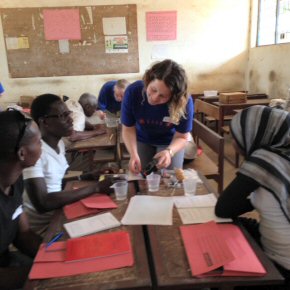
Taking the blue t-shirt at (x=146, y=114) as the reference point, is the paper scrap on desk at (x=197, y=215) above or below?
below

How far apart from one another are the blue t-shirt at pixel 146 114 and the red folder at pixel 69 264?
1.09 metres

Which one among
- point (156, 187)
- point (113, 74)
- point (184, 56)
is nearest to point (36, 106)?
point (156, 187)

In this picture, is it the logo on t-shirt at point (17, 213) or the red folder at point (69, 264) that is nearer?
the red folder at point (69, 264)

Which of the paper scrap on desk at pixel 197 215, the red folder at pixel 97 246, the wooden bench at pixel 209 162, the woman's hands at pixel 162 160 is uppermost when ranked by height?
the woman's hands at pixel 162 160

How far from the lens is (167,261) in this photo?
100cm

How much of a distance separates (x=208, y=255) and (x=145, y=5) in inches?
197

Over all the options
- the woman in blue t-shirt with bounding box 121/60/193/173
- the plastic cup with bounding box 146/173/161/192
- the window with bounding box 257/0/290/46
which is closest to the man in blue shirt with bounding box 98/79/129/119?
the woman in blue t-shirt with bounding box 121/60/193/173

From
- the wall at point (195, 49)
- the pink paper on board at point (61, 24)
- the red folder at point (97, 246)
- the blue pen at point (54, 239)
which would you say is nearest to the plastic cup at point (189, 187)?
the red folder at point (97, 246)

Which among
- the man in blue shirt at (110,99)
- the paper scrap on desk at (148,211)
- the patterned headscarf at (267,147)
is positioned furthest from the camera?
the man in blue shirt at (110,99)

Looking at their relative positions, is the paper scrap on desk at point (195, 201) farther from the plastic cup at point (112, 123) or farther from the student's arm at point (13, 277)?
the plastic cup at point (112, 123)

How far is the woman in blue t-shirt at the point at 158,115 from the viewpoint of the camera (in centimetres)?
177

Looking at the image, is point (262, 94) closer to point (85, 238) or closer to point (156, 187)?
point (156, 187)

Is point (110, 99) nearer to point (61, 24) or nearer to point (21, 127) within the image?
point (61, 24)

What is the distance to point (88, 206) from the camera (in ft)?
4.58
